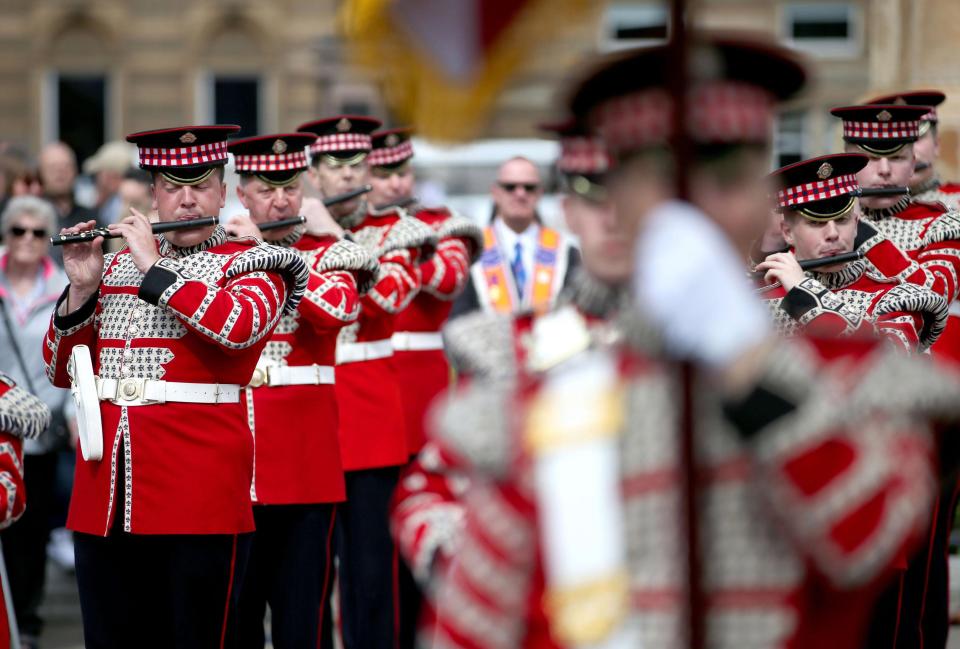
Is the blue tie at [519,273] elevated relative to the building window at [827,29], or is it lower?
lower

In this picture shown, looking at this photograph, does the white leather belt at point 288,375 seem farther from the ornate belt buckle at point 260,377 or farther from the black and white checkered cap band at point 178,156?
the black and white checkered cap band at point 178,156

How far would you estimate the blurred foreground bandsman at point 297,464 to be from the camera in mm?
6934

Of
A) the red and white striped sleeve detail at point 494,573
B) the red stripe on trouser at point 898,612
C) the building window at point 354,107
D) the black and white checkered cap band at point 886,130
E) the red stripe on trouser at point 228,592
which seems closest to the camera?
the red and white striped sleeve detail at point 494,573

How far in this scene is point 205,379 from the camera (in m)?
5.93

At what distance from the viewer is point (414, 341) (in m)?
9.01

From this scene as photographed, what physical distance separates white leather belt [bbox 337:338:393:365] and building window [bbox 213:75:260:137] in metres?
23.4

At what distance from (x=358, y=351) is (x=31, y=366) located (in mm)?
2004

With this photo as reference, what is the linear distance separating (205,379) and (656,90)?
→ 3.28 metres

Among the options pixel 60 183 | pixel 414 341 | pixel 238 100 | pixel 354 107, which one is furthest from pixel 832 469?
pixel 238 100

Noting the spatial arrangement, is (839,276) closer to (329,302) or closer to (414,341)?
(329,302)

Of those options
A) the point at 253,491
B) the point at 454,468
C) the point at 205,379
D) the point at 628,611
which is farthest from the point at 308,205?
the point at 628,611

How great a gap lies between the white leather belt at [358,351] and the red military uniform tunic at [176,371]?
1906mm

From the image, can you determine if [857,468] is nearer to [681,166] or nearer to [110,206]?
[681,166]

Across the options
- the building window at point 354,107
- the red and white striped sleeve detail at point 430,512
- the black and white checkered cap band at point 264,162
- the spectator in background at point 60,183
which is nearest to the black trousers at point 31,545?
the black and white checkered cap band at point 264,162
